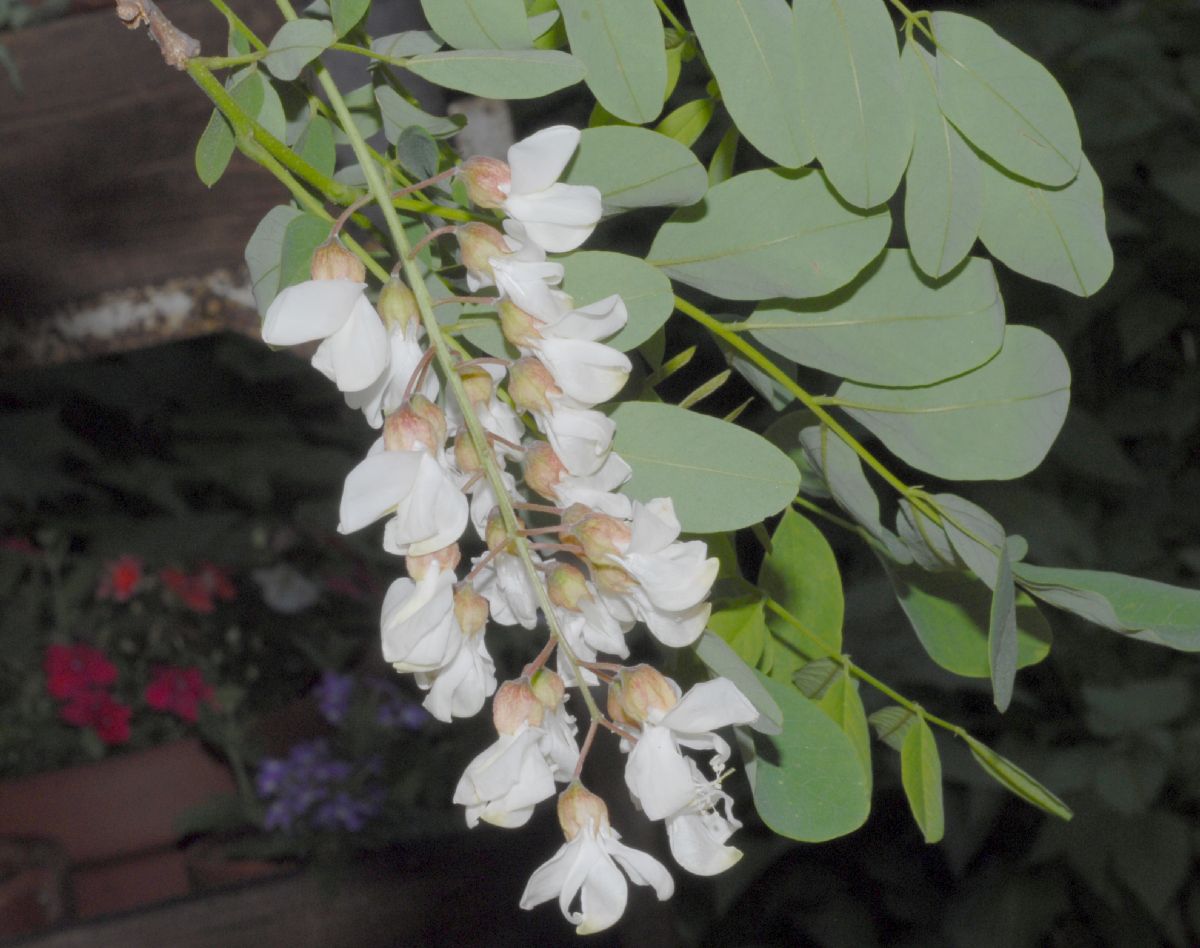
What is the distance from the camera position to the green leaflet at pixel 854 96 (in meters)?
0.30

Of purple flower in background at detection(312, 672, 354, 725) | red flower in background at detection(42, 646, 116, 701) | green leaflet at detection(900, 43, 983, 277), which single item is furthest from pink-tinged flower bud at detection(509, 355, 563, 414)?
red flower in background at detection(42, 646, 116, 701)

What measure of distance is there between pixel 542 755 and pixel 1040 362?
0.50ft

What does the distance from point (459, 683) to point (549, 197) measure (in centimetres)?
10

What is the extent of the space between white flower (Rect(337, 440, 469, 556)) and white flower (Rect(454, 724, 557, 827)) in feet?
0.14

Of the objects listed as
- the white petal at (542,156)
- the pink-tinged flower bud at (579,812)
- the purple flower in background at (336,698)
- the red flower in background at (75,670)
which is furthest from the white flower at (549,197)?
the red flower in background at (75,670)

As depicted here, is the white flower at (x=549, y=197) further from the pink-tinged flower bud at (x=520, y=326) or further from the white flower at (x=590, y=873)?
the white flower at (x=590, y=873)

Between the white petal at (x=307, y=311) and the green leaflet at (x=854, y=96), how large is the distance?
119 mm

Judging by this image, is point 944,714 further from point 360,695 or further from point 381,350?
point 381,350

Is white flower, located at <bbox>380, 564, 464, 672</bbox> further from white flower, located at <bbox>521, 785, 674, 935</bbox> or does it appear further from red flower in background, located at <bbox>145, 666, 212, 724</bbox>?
red flower in background, located at <bbox>145, 666, 212, 724</bbox>

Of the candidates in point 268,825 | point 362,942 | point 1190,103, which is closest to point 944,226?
point 362,942

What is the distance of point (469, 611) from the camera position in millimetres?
264

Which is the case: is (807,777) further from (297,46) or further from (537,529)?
(297,46)

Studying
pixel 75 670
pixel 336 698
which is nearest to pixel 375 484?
pixel 336 698

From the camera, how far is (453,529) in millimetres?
247
